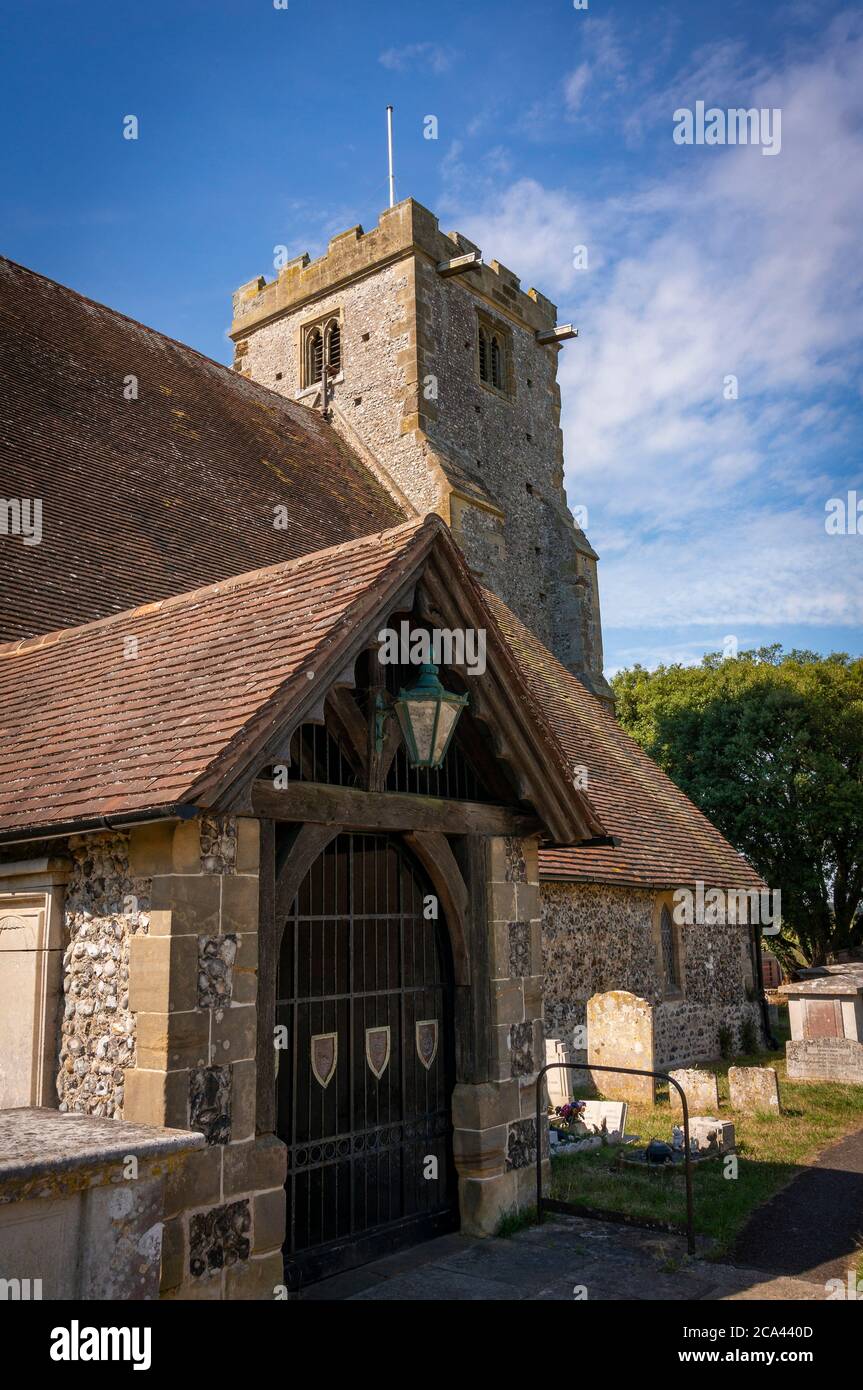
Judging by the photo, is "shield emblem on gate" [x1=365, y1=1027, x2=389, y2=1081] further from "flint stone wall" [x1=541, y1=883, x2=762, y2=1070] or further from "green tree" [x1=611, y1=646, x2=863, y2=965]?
"green tree" [x1=611, y1=646, x2=863, y2=965]

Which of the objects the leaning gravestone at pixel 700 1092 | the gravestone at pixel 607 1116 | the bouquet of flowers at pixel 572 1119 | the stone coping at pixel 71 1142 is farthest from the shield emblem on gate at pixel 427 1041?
the leaning gravestone at pixel 700 1092

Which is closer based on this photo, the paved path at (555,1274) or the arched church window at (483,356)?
the paved path at (555,1274)

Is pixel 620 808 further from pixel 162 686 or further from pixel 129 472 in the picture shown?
pixel 162 686

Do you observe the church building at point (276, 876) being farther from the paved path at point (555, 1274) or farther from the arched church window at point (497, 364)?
the arched church window at point (497, 364)

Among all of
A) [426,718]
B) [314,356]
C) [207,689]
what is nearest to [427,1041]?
[426,718]

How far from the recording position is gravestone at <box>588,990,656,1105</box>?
1188 cm

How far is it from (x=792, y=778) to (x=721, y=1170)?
73.8 ft

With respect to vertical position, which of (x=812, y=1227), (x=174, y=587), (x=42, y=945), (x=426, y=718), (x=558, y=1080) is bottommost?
(x=812, y=1227)

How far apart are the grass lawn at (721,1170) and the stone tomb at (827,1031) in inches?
46.2

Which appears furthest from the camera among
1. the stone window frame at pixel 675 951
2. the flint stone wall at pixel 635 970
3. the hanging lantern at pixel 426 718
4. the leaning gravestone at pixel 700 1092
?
the stone window frame at pixel 675 951

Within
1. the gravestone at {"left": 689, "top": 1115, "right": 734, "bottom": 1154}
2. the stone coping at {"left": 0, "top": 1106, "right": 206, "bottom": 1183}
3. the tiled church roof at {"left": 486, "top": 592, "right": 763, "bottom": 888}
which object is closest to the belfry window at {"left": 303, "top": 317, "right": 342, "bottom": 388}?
the tiled church roof at {"left": 486, "top": 592, "right": 763, "bottom": 888}

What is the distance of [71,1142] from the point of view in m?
4.10

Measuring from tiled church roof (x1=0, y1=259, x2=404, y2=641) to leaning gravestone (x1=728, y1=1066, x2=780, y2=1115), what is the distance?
27.4 ft

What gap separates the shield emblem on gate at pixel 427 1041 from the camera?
690 centimetres
